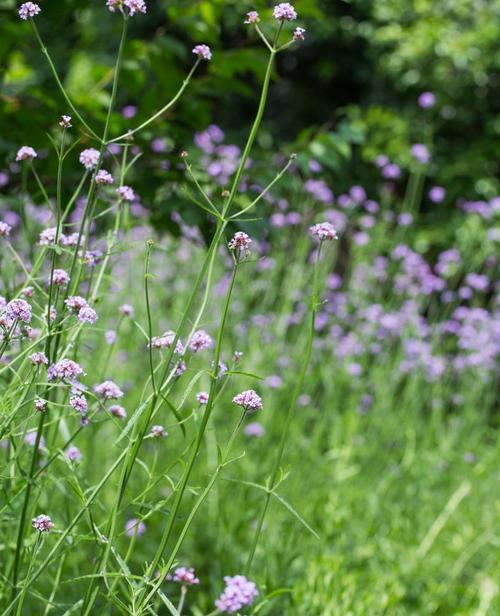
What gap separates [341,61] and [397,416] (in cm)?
472

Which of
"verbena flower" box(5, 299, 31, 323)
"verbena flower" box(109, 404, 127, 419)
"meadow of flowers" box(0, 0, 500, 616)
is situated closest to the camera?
"verbena flower" box(5, 299, 31, 323)

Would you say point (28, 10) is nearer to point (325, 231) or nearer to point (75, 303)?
point (75, 303)

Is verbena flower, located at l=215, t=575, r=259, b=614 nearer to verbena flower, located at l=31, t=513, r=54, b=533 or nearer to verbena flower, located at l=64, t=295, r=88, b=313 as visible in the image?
verbena flower, located at l=31, t=513, r=54, b=533

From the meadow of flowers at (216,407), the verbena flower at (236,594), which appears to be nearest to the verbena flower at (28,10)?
the meadow of flowers at (216,407)

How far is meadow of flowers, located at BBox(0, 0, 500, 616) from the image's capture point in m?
1.34

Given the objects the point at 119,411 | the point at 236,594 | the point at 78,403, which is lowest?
the point at 236,594

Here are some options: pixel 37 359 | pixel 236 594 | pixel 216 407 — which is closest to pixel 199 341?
pixel 37 359

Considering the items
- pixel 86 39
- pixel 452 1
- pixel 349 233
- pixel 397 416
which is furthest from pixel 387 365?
pixel 86 39

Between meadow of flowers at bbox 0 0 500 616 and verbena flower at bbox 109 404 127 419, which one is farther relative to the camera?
verbena flower at bbox 109 404 127 419

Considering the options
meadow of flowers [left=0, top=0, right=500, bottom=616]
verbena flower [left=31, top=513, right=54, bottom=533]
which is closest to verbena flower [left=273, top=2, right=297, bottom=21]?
meadow of flowers [left=0, top=0, right=500, bottom=616]

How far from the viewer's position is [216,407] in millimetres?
3592

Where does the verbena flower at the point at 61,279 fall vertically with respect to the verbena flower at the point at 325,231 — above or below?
below

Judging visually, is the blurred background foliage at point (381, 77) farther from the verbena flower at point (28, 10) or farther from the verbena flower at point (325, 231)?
the verbena flower at point (325, 231)

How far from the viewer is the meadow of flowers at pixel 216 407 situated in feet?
4.40
